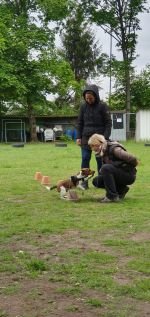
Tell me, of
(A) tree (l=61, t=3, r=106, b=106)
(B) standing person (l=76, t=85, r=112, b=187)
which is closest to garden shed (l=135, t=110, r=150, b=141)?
(A) tree (l=61, t=3, r=106, b=106)

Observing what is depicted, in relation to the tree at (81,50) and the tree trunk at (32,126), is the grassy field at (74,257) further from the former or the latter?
the tree at (81,50)

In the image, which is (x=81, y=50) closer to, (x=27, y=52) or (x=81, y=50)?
(x=81, y=50)

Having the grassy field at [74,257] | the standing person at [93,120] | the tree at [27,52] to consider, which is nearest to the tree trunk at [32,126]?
the tree at [27,52]

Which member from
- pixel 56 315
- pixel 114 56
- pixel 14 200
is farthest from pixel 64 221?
pixel 114 56

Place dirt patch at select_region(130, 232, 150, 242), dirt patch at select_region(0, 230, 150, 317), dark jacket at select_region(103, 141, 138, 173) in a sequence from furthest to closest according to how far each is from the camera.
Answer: dark jacket at select_region(103, 141, 138, 173), dirt patch at select_region(130, 232, 150, 242), dirt patch at select_region(0, 230, 150, 317)

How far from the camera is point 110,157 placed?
813 cm

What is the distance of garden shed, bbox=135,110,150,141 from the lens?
34281mm

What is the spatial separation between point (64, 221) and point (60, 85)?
105ft

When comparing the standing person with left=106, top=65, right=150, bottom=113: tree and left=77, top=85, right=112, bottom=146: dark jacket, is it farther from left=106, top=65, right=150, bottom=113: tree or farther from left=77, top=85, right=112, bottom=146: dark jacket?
left=106, top=65, right=150, bottom=113: tree

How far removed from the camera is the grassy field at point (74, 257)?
375 centimetres

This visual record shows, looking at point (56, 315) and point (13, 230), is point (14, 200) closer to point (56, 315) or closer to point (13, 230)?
point (13, 230)

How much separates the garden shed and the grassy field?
25.7 meters

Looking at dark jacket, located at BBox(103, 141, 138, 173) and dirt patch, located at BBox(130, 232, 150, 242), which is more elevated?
dark jacket, located at BBox(103, 141, 138, 173)

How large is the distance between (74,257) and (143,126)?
29939 mm
